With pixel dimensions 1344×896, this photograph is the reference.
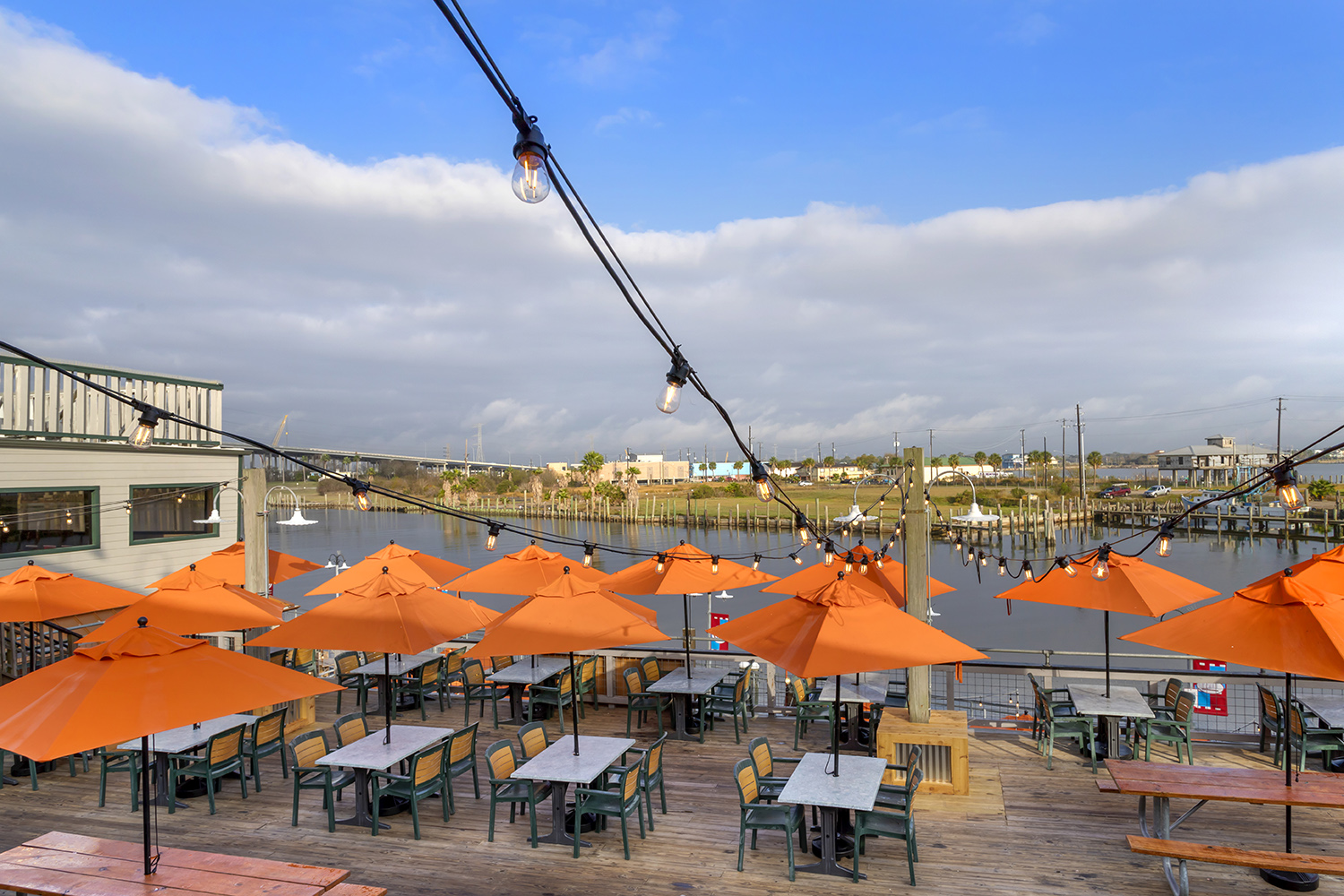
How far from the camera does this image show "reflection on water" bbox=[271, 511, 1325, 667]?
3612cm

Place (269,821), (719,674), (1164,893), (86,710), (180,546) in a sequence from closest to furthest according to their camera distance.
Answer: (86,710) → (1164,893) → (269,821) → (719,674) → (180,546)

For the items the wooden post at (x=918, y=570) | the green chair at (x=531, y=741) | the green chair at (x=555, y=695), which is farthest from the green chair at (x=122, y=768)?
the wooden post at (x=918, y=570)

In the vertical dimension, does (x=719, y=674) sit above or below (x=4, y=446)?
below

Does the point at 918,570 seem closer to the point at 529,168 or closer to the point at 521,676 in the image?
the point at 521,676

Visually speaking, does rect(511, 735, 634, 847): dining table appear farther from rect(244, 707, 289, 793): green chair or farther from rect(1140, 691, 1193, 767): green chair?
rect(1140, 691, 1193, 767): green chair

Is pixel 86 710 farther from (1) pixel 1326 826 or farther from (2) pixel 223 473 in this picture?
(2) pixel 223 473

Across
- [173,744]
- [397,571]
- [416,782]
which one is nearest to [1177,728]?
[416,782]

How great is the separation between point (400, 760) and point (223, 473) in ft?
46.4

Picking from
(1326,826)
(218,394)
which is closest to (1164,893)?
(1326,826)

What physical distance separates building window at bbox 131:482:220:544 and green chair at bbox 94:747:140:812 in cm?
954

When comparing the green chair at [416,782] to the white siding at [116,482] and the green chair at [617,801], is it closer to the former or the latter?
the green chair at [617,801]

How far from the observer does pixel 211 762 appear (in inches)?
322

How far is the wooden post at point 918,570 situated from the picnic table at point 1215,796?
6.32 feet

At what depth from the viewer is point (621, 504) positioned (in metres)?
95.7
